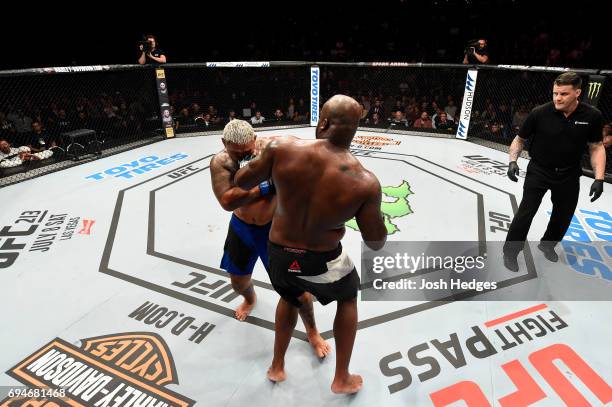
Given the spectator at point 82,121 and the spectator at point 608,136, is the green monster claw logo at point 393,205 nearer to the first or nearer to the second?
the spectator at point 608,136

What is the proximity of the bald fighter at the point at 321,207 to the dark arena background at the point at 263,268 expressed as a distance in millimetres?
649

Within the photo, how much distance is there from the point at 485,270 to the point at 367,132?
4.49m

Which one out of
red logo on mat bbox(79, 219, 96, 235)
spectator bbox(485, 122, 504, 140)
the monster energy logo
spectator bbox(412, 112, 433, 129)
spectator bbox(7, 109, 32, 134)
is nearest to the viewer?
red logo on mat bbox(79, 219, 96, 235)

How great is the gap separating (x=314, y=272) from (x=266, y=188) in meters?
0.42

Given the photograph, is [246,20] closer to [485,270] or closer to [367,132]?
[367,132]

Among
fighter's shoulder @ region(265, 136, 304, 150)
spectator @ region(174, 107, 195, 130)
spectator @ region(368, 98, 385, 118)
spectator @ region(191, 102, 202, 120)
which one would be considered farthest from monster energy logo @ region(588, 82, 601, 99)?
spectator @ region(191, 102, 202, 120)

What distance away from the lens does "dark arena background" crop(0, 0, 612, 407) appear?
1.95m

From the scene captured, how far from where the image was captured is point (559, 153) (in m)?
2.54

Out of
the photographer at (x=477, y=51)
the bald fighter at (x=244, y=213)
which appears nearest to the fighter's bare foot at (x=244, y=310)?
the bald fighter at (x=244, y=213)

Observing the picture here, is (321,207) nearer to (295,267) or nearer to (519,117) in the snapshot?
(295,267)

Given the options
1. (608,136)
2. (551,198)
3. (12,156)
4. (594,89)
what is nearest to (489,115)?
(608,136)

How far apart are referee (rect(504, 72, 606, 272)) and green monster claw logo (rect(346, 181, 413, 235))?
101 cm

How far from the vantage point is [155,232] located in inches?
134

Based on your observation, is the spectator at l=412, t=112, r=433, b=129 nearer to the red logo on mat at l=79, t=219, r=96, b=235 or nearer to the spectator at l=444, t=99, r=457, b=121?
the spectator at l=444, t=99, r=457, b=121
